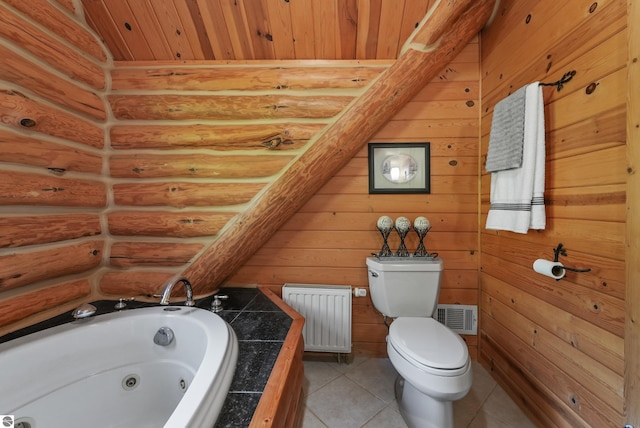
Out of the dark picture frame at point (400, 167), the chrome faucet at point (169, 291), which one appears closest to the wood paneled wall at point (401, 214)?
the dark picture frame at point (400, 167)

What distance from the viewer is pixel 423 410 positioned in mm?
1118

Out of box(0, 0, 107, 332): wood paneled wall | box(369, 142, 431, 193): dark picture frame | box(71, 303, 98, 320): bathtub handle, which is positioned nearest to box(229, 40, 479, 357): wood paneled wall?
box(369, 142, 431, 193): dark picture frame

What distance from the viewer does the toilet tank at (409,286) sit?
1445 millimetres

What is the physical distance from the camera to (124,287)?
149 centimetres

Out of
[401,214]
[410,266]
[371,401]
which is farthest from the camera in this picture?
[401,214]

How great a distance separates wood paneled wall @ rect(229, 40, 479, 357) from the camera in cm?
164

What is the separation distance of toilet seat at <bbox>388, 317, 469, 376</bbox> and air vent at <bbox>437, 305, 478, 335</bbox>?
45cm

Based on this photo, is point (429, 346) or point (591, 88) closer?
point (591, 88)

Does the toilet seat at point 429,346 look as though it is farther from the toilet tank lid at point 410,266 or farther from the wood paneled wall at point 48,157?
the wood paneled wall at point 48,157

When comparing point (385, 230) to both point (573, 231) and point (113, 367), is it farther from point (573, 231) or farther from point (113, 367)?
point (113, 367)

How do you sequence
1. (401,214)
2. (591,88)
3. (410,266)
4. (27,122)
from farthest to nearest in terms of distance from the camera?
(401,214) < (410,266) < (27,122) < (591,88)

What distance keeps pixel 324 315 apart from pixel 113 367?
3.86 feet

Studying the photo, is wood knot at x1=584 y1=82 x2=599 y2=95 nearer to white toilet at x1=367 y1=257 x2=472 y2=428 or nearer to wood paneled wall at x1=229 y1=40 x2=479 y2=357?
wood paneled wall at x1=229 y1=40 x2=479 y2=357

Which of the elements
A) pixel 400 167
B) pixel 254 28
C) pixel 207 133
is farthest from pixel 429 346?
pixel 254 28
